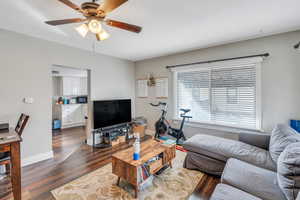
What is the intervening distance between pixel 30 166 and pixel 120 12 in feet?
10.3

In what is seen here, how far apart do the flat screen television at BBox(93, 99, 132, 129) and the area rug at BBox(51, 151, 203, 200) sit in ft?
4.62

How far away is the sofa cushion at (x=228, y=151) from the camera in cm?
194

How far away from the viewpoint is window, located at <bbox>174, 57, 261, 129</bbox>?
2955 millimetres

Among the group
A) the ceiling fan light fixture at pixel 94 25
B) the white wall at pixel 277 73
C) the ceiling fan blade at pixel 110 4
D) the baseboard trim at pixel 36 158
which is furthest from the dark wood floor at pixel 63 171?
the ceiling fan blade at pixel 110 4

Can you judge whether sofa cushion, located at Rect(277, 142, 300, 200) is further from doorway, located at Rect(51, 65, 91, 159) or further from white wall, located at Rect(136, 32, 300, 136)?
doorway, located at Rect(51, 65, 91, 159)

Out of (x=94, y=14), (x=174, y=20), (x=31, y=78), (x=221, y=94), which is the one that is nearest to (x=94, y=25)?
(x=94, y=14)

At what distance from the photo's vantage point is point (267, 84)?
9.07ft

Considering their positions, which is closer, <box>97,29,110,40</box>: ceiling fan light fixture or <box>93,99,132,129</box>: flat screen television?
<box>97,29,110,40</box>: ceiling fan light fixture

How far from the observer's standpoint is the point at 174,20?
2.17 m

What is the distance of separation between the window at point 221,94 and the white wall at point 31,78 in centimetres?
268

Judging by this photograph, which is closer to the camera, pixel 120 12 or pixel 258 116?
pixel 120 12

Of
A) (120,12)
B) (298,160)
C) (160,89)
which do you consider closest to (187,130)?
(160,89)

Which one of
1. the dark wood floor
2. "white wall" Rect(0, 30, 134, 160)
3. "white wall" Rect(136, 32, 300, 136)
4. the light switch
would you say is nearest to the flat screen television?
the dark wood floor

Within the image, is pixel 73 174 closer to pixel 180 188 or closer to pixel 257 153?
pixel 180 188
